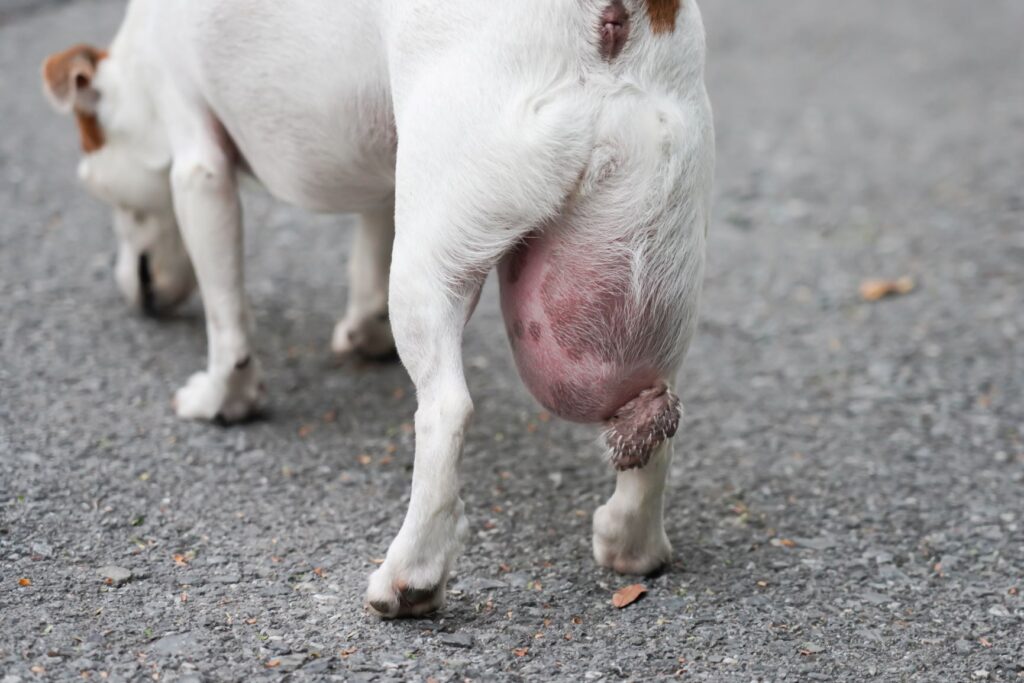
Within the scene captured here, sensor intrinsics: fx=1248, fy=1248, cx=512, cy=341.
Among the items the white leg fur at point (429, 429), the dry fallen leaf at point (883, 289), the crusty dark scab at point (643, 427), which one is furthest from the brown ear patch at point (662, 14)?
the dry fallen leaf at point (883, 289)

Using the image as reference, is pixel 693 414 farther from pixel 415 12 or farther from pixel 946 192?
pixel 946 192

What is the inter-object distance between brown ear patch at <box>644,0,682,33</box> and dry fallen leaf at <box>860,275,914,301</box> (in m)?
2.57

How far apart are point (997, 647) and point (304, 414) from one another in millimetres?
Result: 2021

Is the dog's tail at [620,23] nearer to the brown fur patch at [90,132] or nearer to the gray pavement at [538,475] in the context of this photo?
the gray pavement at [538,475]

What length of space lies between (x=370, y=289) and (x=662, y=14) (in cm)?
175

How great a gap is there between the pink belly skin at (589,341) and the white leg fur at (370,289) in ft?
4.13

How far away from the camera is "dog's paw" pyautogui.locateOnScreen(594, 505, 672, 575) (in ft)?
9.47

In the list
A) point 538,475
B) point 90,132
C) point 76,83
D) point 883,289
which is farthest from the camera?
point 883,289

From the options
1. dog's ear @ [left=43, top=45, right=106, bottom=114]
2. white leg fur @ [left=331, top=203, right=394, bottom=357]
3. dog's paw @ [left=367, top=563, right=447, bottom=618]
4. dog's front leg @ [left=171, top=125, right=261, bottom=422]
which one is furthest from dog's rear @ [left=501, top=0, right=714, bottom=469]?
dog's ear @ [left=43, top=45, right=106, bottom=114]

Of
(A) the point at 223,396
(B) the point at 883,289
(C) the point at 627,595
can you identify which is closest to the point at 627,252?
(C) the point at 627,595

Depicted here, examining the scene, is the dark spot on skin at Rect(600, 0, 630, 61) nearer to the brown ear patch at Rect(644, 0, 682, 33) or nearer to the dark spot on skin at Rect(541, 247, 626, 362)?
the brown ear patch at Rect(644, 0, 682, 33)

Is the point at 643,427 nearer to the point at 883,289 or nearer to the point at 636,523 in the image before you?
the point at 636,523

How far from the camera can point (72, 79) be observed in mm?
3654

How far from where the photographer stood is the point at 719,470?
357 centimetres
